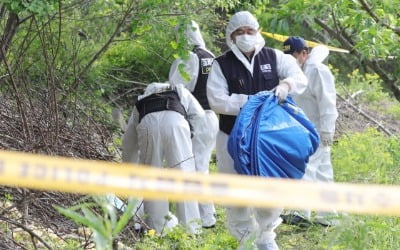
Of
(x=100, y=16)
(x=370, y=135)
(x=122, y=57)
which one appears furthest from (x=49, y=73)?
(x=370, y=135)

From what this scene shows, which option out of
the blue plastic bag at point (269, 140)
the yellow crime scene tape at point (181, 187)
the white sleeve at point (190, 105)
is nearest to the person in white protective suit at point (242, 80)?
the blue plastic bag at point (269, 140)

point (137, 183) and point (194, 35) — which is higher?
point (137, 183)

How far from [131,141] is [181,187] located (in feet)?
15.0

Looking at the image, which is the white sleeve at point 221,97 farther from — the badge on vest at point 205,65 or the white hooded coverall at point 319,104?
the badge on vest at point 205,65

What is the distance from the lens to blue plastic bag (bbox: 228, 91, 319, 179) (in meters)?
5.32

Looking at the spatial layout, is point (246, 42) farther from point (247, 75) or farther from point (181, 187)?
point (181, 187)

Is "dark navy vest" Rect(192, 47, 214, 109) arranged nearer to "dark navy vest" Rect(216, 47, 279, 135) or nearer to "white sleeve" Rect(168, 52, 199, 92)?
"white sleeve" Rect(168, 52, 199, 92)

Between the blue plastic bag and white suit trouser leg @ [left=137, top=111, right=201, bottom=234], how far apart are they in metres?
1.25

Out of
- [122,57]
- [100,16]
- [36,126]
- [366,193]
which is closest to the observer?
[366,193]

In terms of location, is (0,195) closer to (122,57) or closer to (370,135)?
(122,57)

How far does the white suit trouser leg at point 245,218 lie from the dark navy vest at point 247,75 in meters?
0.20

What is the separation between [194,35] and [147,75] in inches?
145

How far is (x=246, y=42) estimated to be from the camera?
6.18m

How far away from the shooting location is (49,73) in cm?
532
